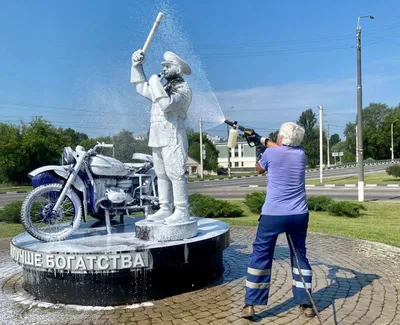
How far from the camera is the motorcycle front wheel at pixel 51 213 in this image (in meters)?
5.82

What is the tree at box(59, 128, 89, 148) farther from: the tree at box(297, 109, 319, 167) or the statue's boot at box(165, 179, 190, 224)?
the tree at box(297, 109, 319, 167)

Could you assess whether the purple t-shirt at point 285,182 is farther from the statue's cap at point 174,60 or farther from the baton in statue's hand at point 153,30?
the baton in statue's hand at point 153,30

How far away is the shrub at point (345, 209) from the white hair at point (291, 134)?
10.0 meters

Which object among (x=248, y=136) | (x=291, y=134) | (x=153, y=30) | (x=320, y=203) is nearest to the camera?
(x=291, y=134)

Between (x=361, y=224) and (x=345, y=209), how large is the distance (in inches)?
72.2

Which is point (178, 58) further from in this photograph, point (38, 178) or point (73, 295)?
point (73, 295)

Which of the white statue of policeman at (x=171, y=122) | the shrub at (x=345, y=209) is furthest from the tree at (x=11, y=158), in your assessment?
the white statue of policeman at (x=171, y=122)

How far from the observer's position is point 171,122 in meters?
5.90

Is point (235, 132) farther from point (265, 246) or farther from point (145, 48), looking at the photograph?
point (145, 48)

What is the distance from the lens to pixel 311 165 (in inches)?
2916

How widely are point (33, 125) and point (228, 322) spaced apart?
4536 cm

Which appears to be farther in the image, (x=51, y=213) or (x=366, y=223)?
(x=366, y=223)

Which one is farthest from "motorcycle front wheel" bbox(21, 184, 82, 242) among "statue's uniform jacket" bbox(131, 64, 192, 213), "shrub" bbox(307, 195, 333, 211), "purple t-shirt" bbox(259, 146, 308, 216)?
"shrub" bbox(307, 195, 333, 211)

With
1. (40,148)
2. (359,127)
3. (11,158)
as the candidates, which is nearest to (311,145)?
(40,148)
